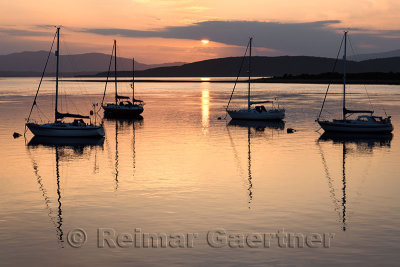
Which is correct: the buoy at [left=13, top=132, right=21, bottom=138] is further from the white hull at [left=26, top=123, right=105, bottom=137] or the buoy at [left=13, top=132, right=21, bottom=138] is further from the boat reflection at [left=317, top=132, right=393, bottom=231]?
the boat reflection at [left=317, top=132, right=393, bottom=231]

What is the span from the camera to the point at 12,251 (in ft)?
63.7

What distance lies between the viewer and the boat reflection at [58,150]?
23.9 meters

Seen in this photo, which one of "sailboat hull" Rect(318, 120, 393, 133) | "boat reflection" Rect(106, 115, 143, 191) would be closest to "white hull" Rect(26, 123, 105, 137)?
"boat reflection" Rect(106, 115, 143, 191)

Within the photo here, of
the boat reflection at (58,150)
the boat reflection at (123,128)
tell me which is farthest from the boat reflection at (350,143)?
the boat reflection at (58,150)

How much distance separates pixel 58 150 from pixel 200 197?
2159 cm

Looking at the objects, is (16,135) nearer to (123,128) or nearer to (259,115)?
(123,128)

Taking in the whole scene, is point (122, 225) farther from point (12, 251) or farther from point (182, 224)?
point (12, 251)

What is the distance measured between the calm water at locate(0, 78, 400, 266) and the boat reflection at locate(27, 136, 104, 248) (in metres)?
0.08

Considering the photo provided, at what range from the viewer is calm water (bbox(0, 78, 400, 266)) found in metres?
19.4

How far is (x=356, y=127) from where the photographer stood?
56531 mm

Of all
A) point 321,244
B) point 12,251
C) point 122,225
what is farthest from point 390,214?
→ point 12,251

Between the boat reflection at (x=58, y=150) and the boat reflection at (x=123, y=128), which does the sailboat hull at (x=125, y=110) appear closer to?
the boat reflection at (x=123, y=128)

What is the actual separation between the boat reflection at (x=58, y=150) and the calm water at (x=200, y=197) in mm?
84

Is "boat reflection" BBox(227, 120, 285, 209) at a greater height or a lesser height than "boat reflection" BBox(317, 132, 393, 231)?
greater
